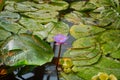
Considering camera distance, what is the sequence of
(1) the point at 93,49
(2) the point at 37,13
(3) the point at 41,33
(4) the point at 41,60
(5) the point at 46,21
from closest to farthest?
(4) the point at 41,60, (1) the point at 93,49, (3) the point at 41,33, (5) the point at 46,21, (2) the point at 37,13

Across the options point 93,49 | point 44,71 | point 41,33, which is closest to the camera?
point 44,71

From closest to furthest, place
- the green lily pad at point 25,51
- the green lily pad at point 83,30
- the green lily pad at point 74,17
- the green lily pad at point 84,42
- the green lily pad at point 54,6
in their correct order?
the green lily pad at point 25,51 → the green lily pad at point 84,42 → the green lily pad at point 83,30 → the green lily pad at point 74,17 → the green lily pad at point 54,6

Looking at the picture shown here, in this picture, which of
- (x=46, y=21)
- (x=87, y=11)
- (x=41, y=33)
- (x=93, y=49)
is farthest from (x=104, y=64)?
(x=87, y=11)

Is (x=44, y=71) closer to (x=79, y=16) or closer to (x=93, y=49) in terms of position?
(x=93, y=49)

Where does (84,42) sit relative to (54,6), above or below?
below

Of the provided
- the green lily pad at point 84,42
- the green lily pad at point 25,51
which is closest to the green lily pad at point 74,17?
the green lily pad at point 84,42

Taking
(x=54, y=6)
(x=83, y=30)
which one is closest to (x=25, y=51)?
(x=83, y=30)

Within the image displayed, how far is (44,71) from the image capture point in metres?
1.17

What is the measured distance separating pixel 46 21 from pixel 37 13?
0.14 meters

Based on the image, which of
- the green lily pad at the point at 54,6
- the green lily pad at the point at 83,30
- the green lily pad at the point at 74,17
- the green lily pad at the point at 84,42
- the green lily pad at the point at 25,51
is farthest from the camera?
the green lily pad at the point at 54,6

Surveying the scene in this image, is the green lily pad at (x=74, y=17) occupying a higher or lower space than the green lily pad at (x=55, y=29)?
higher

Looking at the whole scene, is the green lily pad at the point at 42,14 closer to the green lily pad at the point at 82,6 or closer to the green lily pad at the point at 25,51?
the green lily pad at the point at 82,6

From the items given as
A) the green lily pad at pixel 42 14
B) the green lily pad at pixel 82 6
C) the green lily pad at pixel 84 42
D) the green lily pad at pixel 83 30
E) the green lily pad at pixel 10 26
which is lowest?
the green lily pad at pixel 84 42

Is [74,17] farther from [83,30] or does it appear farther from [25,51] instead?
[25,51]
